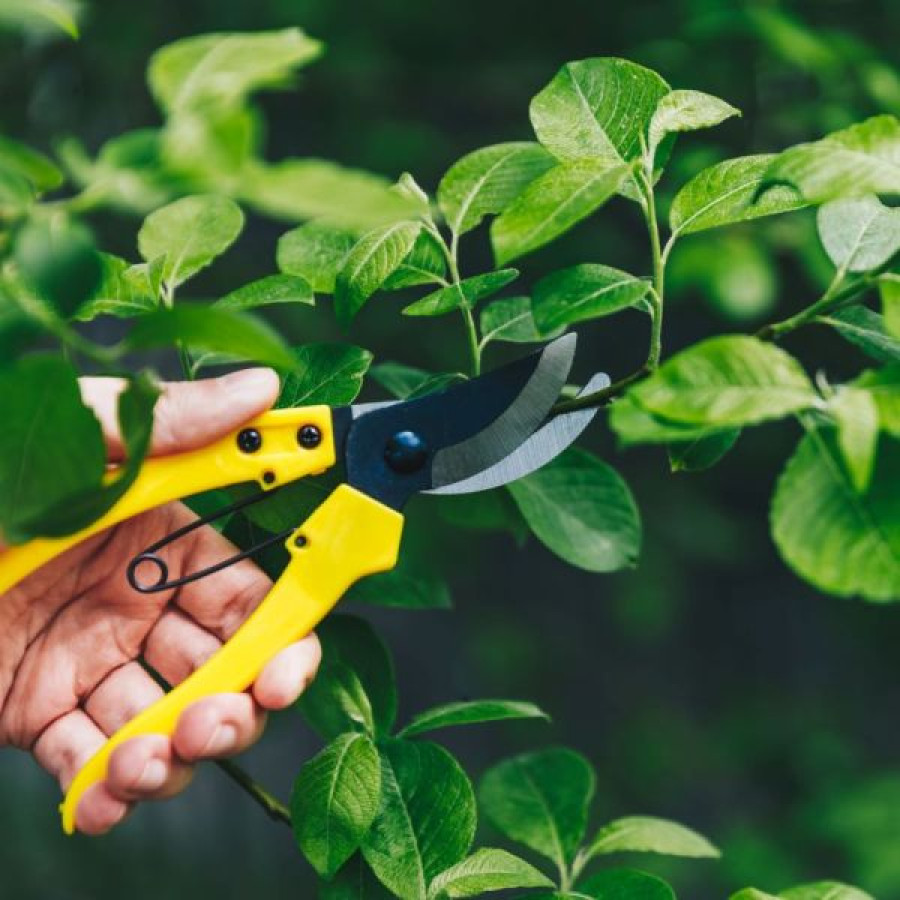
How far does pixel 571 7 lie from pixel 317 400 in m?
1.54

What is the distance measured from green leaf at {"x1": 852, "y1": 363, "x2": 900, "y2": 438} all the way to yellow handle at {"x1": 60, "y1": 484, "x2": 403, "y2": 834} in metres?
0.30

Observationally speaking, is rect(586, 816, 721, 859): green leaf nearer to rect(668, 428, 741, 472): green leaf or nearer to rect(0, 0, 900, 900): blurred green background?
rect(668, 428, 741, 472): green leaf

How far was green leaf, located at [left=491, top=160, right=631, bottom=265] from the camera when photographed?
2.08ft

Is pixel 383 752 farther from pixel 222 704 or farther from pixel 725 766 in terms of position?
pixel 725 766

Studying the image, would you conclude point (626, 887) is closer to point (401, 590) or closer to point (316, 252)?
point (401, 590)

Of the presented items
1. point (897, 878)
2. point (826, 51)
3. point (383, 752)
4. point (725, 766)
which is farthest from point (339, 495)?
point (725, 766)

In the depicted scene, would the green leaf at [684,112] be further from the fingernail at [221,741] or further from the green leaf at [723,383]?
the fingernail at [221,741]

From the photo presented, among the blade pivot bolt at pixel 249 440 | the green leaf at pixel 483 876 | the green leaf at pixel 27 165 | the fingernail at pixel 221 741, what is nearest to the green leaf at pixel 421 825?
the green leaf at pixel 483 876

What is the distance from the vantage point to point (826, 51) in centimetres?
155

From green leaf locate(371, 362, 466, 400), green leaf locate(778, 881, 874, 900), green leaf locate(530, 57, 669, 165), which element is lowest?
green leaf locate(778, 881, 874, 900)

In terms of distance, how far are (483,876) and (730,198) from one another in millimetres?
436

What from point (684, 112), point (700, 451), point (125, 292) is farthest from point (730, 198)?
point (125, 292)

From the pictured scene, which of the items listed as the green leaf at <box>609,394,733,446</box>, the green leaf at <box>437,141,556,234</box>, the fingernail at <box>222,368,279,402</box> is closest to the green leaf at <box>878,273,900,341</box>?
the green leaf at <box>609,394,733,446</box>

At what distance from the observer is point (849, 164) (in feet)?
2.12
